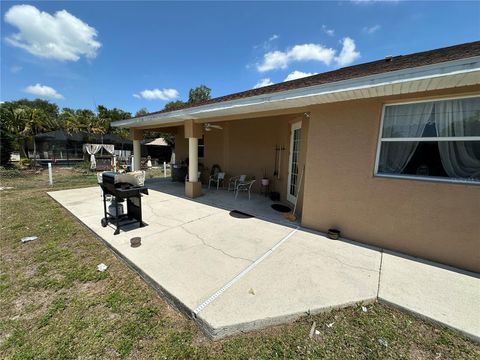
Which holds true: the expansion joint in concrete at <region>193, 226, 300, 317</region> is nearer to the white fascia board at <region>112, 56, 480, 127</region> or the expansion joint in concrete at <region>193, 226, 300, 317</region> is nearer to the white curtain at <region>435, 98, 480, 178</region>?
the white fascia board at <region>112, 56, 480, 127</region>

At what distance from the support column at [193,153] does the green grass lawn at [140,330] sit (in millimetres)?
4303

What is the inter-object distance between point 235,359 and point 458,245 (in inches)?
148

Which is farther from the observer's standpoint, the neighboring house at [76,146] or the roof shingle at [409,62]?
the neighboring house at [76,146]

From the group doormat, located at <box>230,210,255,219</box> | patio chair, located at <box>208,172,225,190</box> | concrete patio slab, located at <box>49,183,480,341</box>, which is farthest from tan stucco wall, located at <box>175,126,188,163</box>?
concrete patio slab, located at <box>49,183,480,341</box>

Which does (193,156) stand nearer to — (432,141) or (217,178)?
(217,178)

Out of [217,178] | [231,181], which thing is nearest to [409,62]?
[231,181]

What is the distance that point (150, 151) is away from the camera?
29.4m

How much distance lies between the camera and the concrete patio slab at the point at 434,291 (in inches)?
83.0

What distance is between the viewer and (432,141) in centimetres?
321

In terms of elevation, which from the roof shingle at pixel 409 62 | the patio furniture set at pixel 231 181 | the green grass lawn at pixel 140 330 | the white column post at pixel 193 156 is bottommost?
the green grass lawn at pixel 140 330

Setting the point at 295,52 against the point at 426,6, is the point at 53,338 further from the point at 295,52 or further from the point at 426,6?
the point at 295,52

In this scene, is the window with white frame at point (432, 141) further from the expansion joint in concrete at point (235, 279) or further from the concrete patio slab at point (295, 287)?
→ the expansion joint in concrete at point (235, 279)

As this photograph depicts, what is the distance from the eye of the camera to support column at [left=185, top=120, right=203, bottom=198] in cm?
666

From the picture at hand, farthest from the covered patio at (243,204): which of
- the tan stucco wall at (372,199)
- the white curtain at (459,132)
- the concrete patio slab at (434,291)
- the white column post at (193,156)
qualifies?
the white curtain at (459,132)
